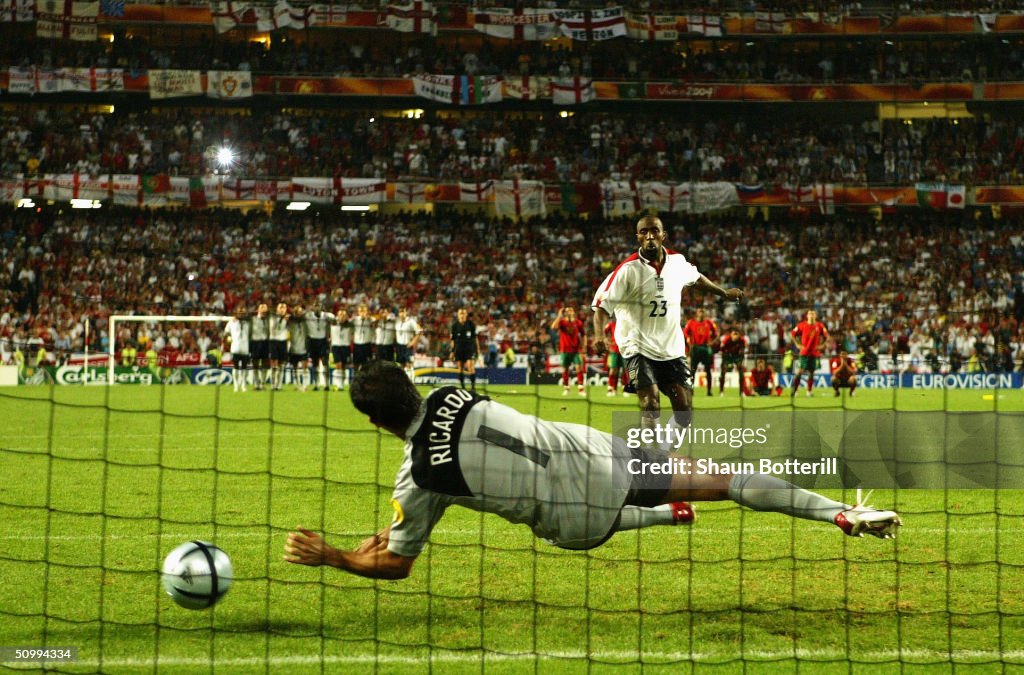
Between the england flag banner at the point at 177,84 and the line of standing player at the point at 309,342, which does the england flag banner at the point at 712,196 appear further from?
the england flag banner at the point at 177,84

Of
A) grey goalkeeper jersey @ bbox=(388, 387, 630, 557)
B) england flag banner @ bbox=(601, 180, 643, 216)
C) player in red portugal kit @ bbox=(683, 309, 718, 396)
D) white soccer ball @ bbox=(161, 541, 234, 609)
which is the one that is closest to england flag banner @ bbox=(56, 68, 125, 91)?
england flag banner @ bbox=(601, 180, 643, 216)

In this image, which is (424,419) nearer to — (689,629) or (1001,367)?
(689,629)

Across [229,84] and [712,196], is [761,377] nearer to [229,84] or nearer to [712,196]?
[712,196]

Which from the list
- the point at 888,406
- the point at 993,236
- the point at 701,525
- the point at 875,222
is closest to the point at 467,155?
the point at 875,222

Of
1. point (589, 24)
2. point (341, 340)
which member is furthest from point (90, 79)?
point (341, 340)

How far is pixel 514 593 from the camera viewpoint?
20.5 ft

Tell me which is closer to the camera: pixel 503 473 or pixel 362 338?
pixel 503 473

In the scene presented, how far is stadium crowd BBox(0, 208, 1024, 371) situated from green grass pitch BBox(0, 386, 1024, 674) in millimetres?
23346

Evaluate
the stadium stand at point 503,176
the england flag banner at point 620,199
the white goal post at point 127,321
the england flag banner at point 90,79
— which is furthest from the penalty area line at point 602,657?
the england flag banner at point 90,79

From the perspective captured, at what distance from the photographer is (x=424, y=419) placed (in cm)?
472

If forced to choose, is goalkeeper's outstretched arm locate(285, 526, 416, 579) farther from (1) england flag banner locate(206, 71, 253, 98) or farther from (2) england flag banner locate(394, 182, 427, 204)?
(1) england flag banner locate(206, 71, 253, 98)

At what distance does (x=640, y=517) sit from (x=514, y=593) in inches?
42.1

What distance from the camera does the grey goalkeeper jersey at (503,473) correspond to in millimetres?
4672

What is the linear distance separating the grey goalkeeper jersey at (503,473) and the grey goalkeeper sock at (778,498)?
0.55m
